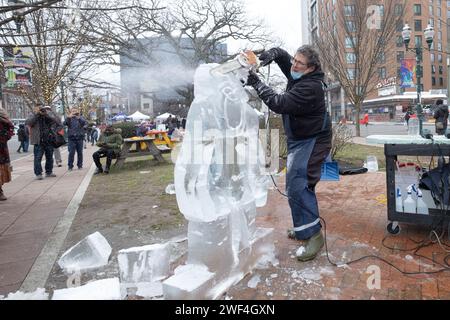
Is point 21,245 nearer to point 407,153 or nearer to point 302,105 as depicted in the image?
point 302,105

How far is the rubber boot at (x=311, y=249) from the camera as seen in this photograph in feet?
10.0

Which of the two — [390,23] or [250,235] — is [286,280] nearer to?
[250,235]

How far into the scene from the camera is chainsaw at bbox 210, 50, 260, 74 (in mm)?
2766

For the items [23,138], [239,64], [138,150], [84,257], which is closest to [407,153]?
[239,64]

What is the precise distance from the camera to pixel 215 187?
9.02 ft

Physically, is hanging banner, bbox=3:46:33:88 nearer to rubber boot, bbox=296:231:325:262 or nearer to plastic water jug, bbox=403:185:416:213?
rubber boot, bbox=296:231:325:262

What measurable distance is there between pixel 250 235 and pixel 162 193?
128 inches

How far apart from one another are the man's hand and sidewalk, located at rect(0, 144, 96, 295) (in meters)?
2.24

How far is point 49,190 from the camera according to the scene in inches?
282

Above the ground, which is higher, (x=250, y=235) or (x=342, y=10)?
(x=342, y=10)

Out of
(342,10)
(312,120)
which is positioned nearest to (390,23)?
(342,10)

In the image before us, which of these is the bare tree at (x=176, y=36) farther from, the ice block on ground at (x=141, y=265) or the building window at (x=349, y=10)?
the ice block on ground at (x=141, y=265)

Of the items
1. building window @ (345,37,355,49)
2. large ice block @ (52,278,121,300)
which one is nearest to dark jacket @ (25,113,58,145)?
large ice block @ (52,278,121,300)

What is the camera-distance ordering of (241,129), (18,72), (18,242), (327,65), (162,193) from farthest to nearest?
(327,65) → (18,72) → (162,193) → (18,242) → (241,129)
